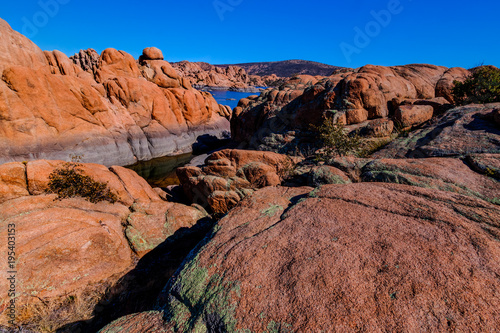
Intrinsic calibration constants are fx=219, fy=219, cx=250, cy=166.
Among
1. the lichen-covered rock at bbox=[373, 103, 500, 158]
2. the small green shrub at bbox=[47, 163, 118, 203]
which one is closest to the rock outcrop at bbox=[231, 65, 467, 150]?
the lichen-covered rock at bbox=[373, 103, 500, 158]

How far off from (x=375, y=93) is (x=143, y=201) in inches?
521

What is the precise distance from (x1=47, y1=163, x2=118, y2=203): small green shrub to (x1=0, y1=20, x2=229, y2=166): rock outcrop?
13840 millimetres

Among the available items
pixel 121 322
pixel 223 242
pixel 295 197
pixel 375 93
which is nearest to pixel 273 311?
pixel 223 242

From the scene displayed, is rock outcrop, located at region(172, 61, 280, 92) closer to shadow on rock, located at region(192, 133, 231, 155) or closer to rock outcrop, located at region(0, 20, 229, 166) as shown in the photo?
rock outcrop, located at region(0, 20, 229, 166)

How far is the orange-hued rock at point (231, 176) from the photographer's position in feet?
28.3

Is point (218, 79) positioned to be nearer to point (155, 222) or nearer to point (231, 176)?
point (231, 176)

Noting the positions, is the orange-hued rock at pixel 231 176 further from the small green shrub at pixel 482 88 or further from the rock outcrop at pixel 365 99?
the small green shrub at pixel 482 88

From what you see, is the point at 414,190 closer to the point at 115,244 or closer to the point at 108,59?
the point at 115,244

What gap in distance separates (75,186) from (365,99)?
14.5 meters

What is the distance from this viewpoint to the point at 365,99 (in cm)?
1243

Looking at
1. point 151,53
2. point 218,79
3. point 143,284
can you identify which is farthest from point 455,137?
point 218,79

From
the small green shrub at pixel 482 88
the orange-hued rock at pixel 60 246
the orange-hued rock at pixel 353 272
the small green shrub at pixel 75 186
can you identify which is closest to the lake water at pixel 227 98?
the small green shrub at pixel 482 88

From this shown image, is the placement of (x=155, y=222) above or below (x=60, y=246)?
below

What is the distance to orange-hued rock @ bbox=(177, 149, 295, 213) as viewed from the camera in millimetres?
8617
